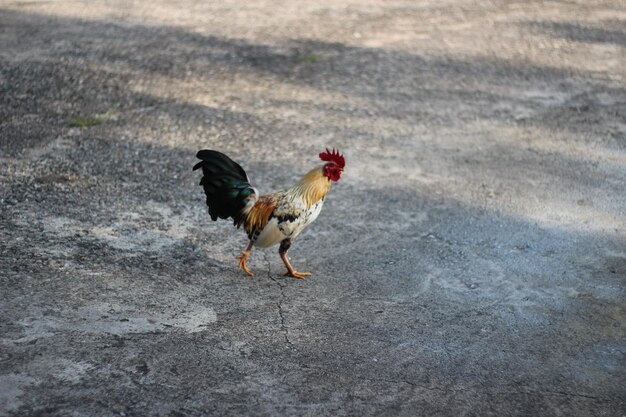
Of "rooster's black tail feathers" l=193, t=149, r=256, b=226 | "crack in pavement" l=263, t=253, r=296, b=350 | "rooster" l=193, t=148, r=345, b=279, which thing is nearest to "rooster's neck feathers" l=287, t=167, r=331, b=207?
"rooster" l=193, t=148, r=345, b=279

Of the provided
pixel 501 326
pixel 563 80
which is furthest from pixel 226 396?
pixel 563 80

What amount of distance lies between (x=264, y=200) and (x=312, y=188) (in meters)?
0.36

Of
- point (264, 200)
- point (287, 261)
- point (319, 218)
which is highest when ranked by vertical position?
point (264, 200)

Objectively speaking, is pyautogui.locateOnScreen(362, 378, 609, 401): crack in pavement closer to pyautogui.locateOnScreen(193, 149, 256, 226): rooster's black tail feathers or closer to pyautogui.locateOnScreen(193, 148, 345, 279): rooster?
pyautogui.locateOnScreen(193, 148, 345, 279): rooster

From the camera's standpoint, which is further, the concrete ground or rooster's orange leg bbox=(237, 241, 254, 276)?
rooster's orange leg bbox=(237, 241, 254, 276)

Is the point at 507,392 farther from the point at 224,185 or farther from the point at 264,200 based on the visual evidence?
the point at 224,185

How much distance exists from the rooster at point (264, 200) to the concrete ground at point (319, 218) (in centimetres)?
41

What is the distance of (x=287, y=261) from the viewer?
6.38 metres

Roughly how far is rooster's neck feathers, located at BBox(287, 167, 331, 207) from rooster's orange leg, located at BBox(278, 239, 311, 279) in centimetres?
34

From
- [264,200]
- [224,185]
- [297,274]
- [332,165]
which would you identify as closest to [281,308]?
[297,274]

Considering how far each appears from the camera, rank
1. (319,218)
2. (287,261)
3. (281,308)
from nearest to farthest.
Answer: (281,308) < (287,261) < (319,218)

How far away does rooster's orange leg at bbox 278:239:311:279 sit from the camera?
20.7 feet

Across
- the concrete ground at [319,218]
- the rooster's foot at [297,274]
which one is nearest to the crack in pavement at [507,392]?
the concrete ground at [319,218]

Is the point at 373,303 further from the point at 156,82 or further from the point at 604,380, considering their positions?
the point at 156,82
